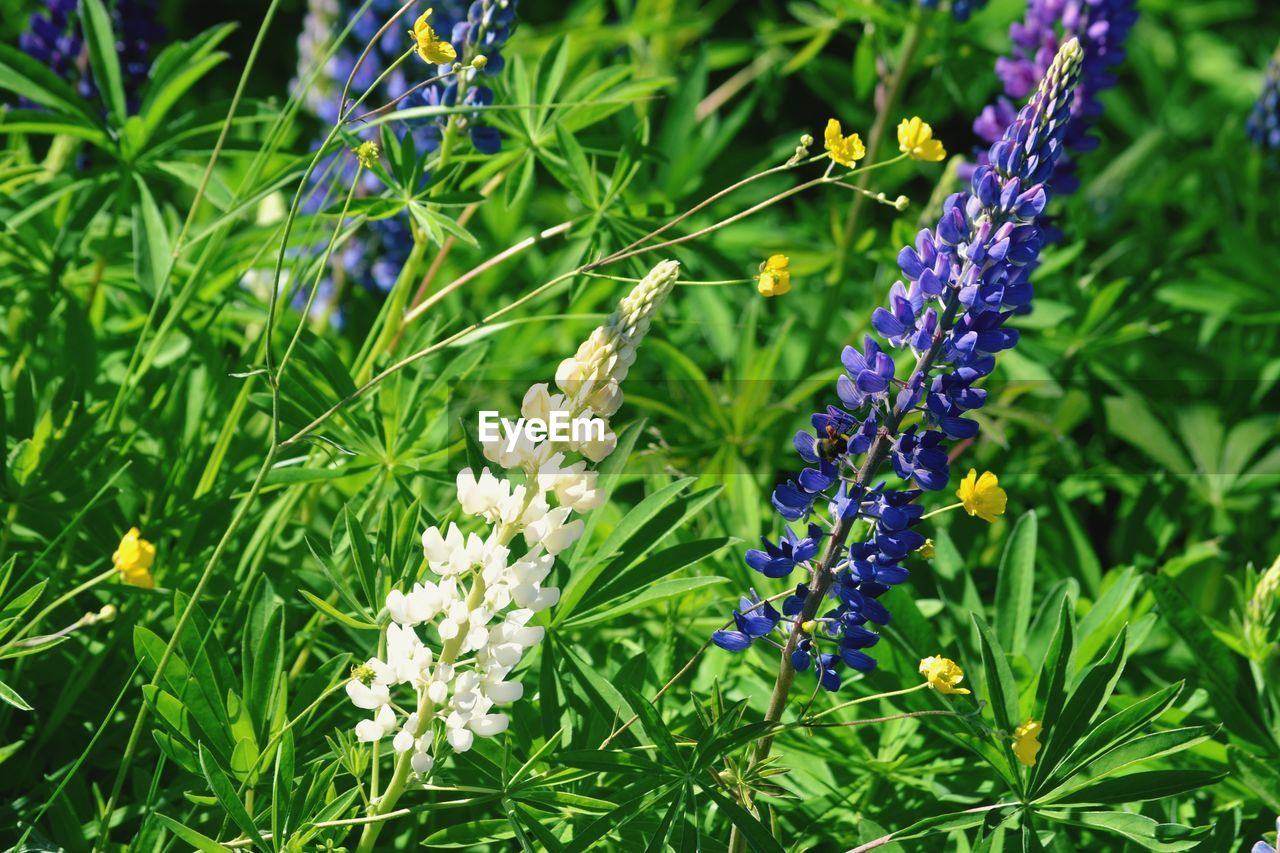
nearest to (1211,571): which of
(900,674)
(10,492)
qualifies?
(900,674)

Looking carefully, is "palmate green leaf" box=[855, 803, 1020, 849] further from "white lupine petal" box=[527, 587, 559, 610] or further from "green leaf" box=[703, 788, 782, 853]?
"white lupine petal" box=[527, 587, 559, 610]

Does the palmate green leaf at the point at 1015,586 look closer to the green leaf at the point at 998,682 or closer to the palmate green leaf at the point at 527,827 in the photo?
the green leaf at the point at 998,682

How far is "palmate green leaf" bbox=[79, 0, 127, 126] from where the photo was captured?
203 centimetres

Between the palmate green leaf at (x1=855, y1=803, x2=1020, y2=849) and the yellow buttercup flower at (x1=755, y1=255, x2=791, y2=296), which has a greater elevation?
the yellow buttercup flower at (x1=755, y1=255, x2=791, y2=296)

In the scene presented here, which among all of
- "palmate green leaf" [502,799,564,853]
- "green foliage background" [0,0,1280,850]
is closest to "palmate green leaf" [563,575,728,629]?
"green foliage background" [0,0,1280,850]

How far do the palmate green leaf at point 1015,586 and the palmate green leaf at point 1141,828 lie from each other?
39 centimetres

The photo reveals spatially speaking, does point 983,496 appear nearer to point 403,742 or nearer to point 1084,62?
point 403,742

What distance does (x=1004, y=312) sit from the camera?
1385mm

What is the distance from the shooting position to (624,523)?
4.98ft

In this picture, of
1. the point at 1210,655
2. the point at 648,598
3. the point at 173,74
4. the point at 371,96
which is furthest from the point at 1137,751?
the point at 371,96

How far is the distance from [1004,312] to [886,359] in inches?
7.7

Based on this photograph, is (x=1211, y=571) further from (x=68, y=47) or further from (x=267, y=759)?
(x=68, y=47)

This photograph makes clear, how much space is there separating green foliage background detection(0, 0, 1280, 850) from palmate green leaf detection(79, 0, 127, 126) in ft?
0.24

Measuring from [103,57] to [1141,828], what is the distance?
6.38 feet
